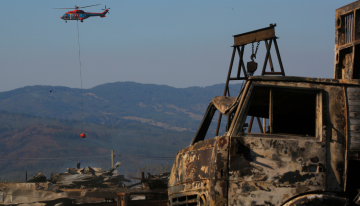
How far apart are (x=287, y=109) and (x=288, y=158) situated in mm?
1583

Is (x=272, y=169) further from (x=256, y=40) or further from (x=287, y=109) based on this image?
(x=256, y=40)

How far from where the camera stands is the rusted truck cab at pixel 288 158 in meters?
4.75

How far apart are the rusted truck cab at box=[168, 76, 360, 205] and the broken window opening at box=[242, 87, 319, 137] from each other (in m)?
0.10

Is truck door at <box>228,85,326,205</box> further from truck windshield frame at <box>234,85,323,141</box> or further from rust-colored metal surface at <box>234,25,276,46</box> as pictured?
rust-colored metal surface at <box>234,25,276,46</box>

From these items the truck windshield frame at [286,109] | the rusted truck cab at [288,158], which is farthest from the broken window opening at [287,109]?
the rusted truck cab at [288,158]

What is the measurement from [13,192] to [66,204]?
1664mm

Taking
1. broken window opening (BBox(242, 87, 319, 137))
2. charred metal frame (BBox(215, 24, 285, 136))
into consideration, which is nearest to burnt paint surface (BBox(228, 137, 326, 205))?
broken window opening (BBox(242, 87, 319, 137))

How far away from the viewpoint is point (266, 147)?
4.80 metres

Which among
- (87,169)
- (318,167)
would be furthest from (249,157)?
(87,169)

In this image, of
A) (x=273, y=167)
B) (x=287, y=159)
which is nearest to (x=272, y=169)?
(x=273, y=167)

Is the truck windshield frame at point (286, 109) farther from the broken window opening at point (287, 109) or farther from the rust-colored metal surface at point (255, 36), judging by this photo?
the rust-colored metal surface at point (255, 36)

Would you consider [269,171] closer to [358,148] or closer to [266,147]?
[266,147]

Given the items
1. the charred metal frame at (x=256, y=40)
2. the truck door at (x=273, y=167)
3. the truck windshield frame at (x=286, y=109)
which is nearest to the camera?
the truck door at (x=273, y=167)

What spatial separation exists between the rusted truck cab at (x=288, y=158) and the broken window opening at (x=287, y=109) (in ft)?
0.33
